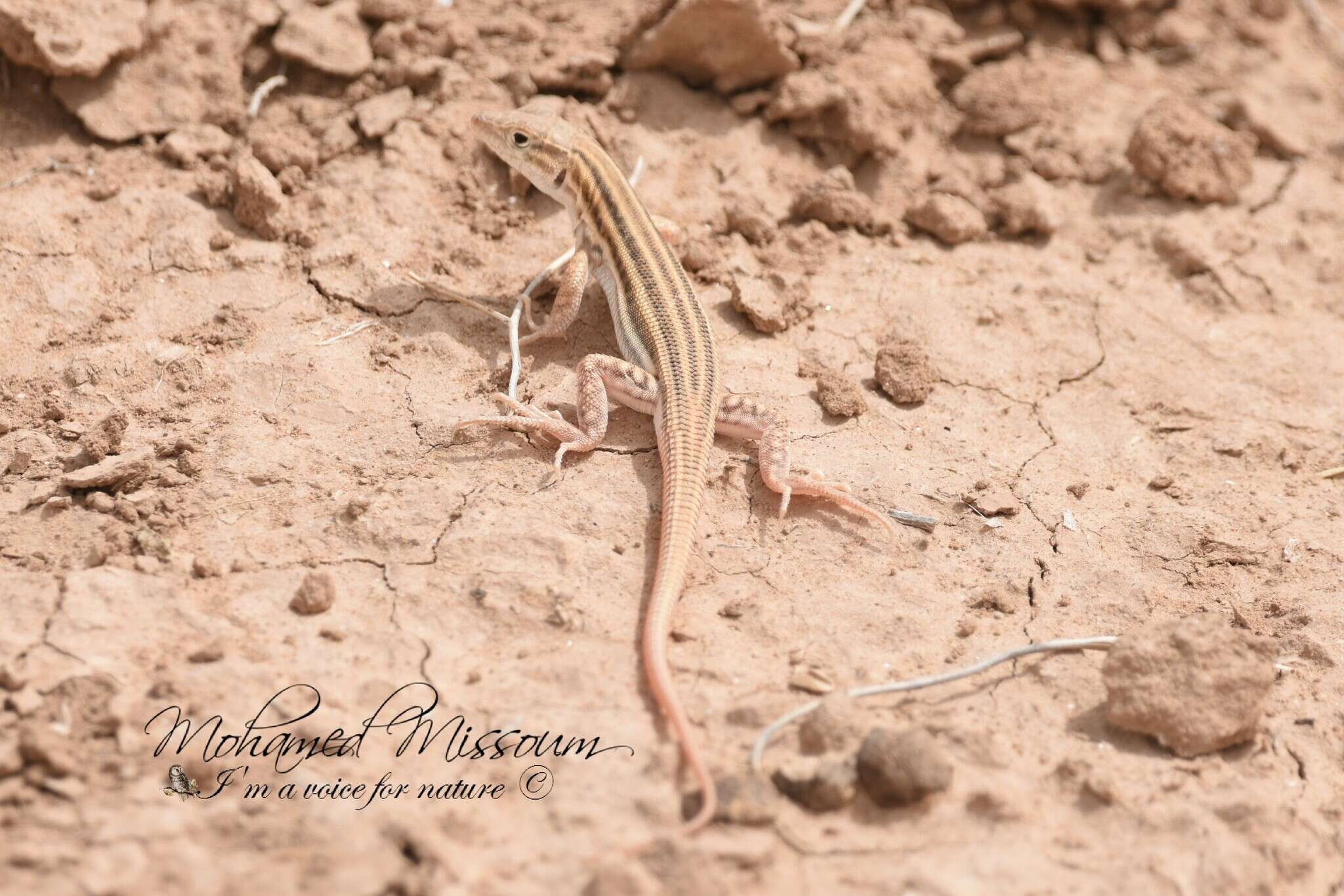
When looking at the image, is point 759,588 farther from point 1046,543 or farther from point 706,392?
point 1046,543

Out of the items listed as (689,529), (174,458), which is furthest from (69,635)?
(689,529)

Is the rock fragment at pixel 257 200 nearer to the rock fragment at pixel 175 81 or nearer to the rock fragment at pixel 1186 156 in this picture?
the rock fragment at pixel 175 81

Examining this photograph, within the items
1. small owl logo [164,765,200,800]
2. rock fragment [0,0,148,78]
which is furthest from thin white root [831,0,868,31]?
small owl logo [164,765,200,800]

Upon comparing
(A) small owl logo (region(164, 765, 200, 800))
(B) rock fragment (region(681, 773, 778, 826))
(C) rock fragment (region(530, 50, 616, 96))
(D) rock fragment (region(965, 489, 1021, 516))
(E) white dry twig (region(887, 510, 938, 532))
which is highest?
(C) rock fragment (region(530, 50, 616, 96))

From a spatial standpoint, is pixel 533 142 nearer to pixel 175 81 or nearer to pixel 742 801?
pixel 175 81

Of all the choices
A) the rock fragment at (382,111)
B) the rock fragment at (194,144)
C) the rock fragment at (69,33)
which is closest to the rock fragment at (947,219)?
the rock fragment at (382,111)

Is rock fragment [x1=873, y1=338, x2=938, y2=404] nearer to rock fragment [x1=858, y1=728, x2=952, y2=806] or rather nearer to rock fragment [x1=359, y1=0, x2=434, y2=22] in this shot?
rock fragment [x1=858, y1=728, x2=952, y2=806]
